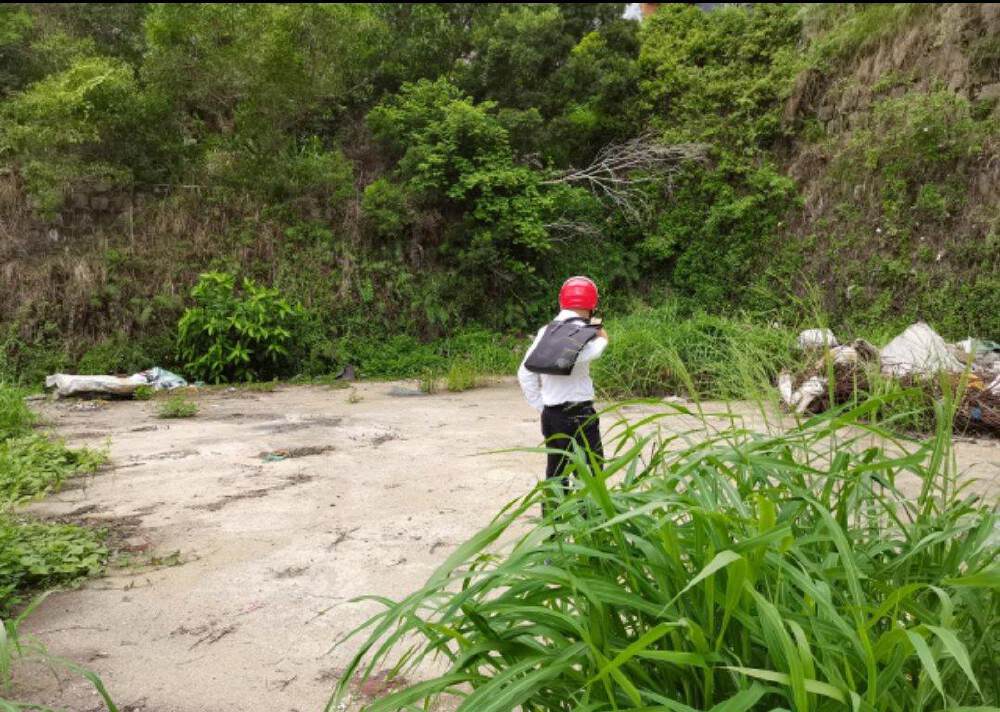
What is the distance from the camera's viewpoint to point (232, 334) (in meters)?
9.92

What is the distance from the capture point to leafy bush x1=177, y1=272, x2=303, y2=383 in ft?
32.1

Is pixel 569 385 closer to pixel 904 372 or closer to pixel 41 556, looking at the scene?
pixel 41 556

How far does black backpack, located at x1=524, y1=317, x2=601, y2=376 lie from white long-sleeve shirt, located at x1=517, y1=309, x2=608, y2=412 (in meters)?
0.05

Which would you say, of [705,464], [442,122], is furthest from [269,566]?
[442,122]

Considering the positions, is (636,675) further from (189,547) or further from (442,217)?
(442,217)

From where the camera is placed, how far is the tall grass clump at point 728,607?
3.69 ft

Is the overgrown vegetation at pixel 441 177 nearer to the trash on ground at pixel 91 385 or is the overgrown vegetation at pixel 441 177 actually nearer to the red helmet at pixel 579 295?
the trash on ground at pixel 91 385

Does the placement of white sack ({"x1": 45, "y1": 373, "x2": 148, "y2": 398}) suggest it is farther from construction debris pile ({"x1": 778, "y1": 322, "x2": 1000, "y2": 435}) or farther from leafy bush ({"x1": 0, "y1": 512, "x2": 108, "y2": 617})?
construction debris pile ({"x1": 778, "y1": 322, "x2": 1000, "y2": 435})

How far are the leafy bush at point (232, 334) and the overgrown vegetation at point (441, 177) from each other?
4 cm

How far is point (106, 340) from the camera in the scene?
33.6 ft

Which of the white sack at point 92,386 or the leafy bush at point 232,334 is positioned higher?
the leafy bush at point 232,334

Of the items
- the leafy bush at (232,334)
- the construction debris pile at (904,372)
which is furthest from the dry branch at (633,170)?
the construction debris pile at (904,372)

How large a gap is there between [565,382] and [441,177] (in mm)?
8077

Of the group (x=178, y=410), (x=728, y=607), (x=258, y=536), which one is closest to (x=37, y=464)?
(x=258, y=536)
